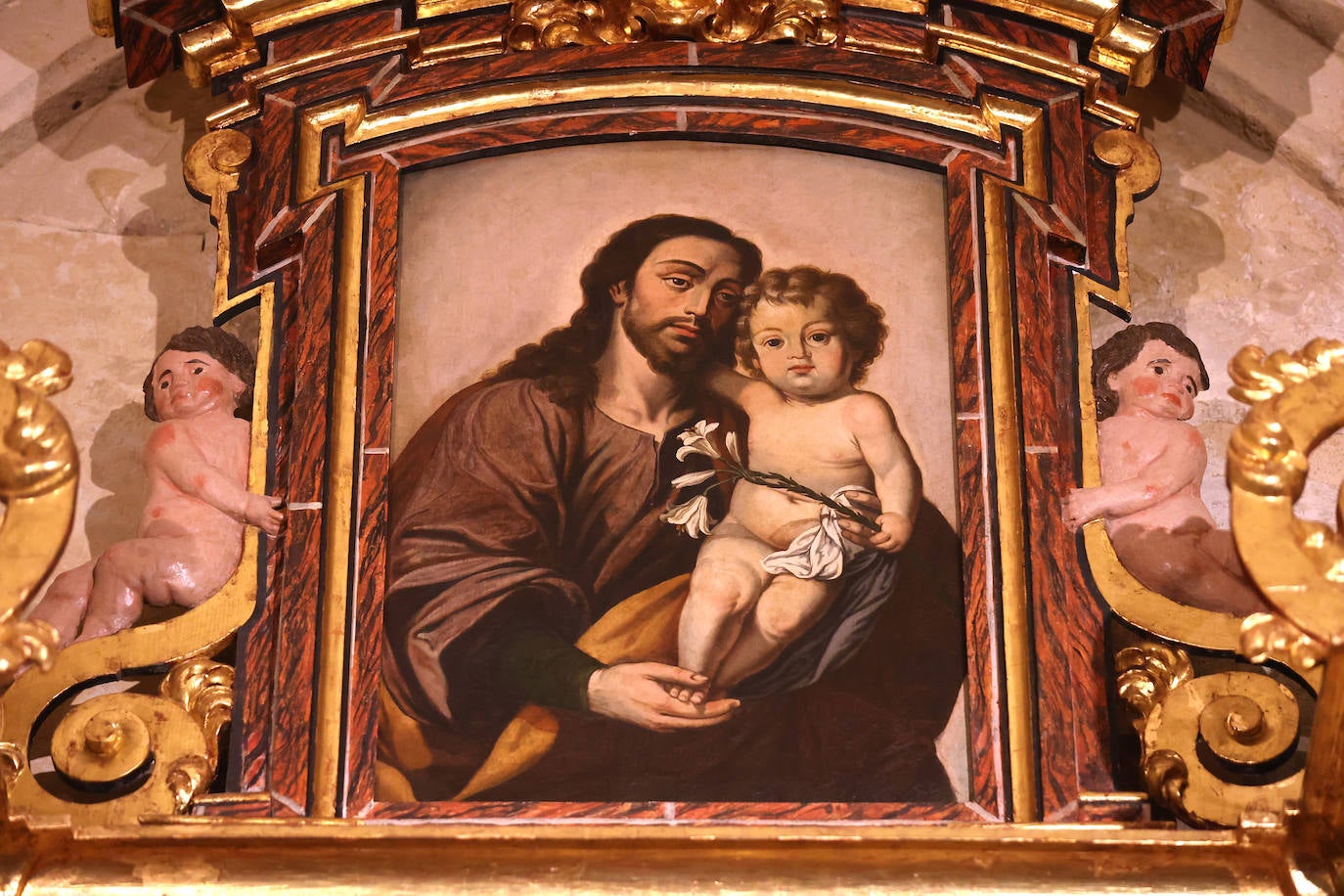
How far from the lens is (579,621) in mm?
4230

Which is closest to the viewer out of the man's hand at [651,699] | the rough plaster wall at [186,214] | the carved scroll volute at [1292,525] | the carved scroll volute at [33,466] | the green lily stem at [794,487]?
the carved scroll volute at [1292,525]

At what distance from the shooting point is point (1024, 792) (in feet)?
13.2

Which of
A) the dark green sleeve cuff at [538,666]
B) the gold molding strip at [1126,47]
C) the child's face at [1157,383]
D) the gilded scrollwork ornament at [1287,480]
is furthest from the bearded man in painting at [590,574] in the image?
the gilded scrollwork ornament at [1287,480]

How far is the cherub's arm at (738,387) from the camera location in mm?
4465

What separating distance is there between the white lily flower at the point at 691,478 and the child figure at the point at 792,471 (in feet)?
0.22

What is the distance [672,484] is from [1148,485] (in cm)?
90

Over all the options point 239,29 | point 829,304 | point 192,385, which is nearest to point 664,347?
point 829,304

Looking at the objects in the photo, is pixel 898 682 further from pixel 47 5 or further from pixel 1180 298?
pixel 47 5

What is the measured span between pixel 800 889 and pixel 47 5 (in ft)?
10.4

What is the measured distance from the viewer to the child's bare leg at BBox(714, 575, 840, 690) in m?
4.19

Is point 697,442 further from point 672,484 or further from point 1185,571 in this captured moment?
point 1185,571

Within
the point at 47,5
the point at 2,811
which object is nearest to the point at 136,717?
the point at 2,811

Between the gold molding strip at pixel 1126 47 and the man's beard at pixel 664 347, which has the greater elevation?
the gold molding strip at pixel 1126 47

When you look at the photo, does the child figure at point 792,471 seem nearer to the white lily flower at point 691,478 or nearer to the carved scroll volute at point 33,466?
the white lily flower at point 691,478
